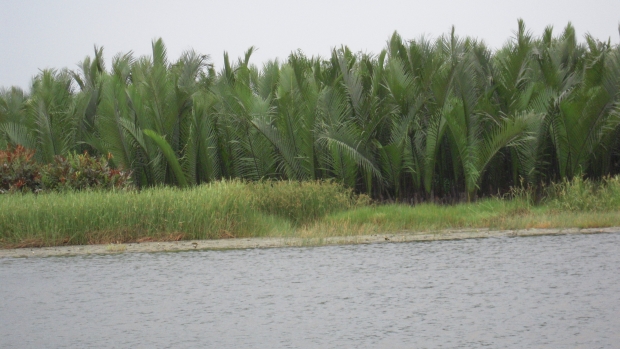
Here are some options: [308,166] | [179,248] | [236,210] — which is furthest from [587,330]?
[308,166]

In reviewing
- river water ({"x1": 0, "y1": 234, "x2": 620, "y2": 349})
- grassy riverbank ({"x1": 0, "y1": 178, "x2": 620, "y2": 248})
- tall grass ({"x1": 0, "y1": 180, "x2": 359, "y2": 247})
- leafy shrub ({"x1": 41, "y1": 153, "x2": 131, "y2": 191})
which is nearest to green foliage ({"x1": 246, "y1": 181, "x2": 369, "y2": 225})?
grassy riverbank ({"x1": 0, "y1": 178, "x2": 620, "y2": 248})

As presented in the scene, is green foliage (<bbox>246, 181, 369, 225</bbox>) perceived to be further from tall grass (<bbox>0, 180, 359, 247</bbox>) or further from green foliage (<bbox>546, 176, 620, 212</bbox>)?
green foliage (<bbox>546, 176, 620, 212</bbox>)

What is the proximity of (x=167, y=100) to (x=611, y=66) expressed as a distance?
10570mm

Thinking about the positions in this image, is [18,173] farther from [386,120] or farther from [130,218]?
[386,120]

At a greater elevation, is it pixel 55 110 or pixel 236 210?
pixel 55 110

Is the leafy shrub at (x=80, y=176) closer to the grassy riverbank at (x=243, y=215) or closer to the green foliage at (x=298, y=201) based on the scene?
the grassy riverbank at (x=243, y=215)

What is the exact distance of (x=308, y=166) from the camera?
718 inches

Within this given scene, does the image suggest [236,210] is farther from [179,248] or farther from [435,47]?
[435,47]

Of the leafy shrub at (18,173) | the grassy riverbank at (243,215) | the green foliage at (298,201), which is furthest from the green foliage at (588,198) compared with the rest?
the leafy shrub at (18,173)

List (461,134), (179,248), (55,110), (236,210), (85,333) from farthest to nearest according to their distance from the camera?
(55,110), (461,134), (236,210), (179,248), (85,333)

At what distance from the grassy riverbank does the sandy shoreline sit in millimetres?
396

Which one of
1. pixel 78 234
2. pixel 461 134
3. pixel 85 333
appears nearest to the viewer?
pixel 85 333

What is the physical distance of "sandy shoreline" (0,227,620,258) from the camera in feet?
39.6

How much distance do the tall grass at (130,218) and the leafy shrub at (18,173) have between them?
2.33m
